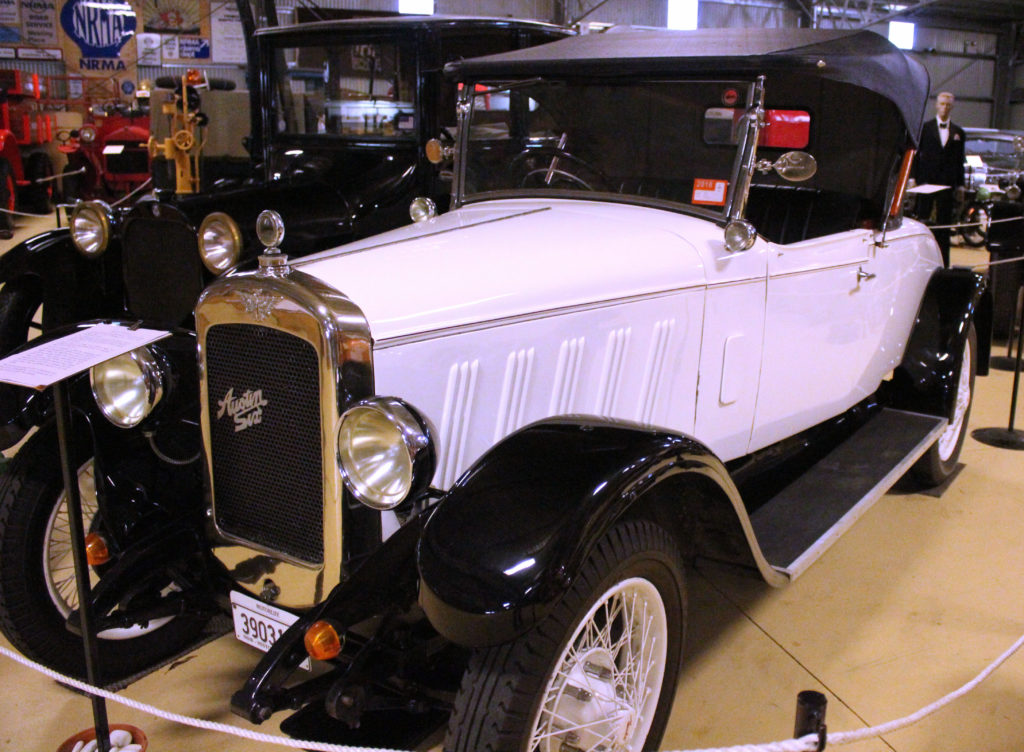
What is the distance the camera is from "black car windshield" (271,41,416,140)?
5238 millimetres

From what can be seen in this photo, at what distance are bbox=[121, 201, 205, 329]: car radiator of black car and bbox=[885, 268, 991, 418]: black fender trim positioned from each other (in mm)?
3426

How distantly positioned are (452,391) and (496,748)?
2.85 feet

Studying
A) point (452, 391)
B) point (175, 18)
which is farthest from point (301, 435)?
point (175, 18)

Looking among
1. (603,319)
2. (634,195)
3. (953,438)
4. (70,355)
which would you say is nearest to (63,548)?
(70,355)

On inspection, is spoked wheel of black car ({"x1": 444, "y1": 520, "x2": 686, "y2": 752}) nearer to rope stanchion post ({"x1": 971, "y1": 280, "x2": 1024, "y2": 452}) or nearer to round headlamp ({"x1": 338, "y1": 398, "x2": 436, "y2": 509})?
round headlamp ({"x1": 338, "y1": 398, "x2": 436, "y2": 509})

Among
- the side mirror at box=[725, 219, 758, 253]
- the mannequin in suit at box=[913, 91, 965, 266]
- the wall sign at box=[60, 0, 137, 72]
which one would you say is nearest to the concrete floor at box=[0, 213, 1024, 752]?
the side mirror at box=[725, 219, 758, 253]

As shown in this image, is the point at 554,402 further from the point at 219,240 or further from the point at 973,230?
the point at 973,230

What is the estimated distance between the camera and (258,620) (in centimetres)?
214

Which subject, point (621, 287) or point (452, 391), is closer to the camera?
point (452, 391)

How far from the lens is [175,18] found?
1708cm

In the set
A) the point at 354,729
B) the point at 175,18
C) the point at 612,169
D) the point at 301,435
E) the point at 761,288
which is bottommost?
the point at 354,729

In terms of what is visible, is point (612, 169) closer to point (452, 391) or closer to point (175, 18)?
point (452, 391)

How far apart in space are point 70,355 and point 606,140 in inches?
74.2

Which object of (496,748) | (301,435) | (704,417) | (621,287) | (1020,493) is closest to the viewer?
(496,748)
